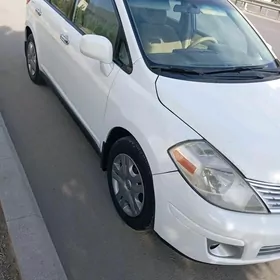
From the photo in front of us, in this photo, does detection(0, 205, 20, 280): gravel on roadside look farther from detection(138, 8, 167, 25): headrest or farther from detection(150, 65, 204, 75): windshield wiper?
detection(138, 8, 167, 25): headrest

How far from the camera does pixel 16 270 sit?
88.7 inches

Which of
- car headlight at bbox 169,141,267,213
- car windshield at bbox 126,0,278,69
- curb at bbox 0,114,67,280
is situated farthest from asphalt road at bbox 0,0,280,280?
car windshield at bbox 126,0,278,69

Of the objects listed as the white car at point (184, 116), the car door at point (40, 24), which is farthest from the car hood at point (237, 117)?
Result: the car door at point (40, 24)

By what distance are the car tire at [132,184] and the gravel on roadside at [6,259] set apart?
33.3 inches

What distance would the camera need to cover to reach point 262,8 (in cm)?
1464

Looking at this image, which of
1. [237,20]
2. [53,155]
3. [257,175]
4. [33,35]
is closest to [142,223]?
[257,175]

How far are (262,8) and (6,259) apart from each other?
14890 mm

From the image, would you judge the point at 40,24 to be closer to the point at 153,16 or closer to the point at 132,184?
the point at 153,16

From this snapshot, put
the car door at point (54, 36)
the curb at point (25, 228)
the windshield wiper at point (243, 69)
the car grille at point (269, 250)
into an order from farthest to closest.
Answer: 1. the car door at point (54, 36)
2. the windshield wiper at point (243, 69)
3. the curb at point (25, 228)
4. the car grille at point (269, 250)

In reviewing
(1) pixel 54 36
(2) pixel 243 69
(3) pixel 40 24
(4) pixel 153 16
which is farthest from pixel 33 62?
(2) pixel 243 69

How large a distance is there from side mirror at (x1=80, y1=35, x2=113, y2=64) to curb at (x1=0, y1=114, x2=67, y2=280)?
120 cm

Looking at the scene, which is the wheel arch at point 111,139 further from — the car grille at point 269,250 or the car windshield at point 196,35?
the car grille at point 269,250

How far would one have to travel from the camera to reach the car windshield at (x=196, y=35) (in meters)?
2.76

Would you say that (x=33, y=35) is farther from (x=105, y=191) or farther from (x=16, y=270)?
(x=16, y=270)
